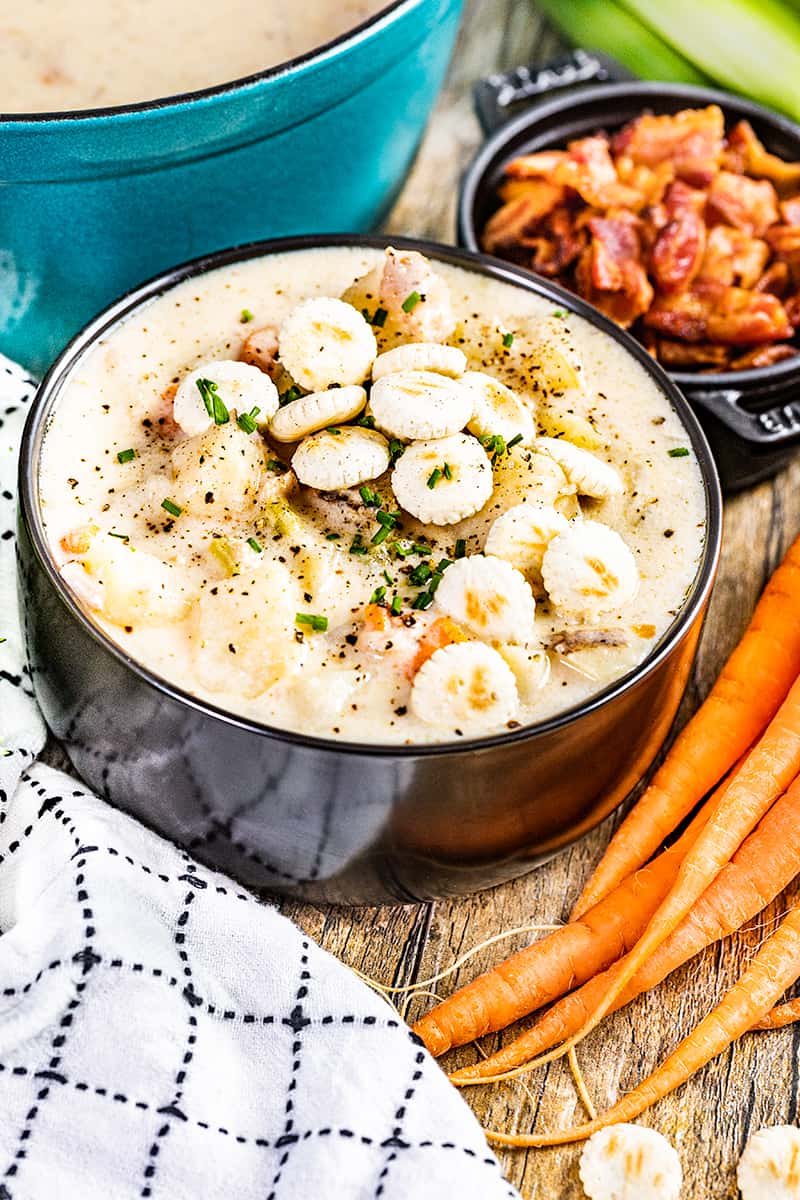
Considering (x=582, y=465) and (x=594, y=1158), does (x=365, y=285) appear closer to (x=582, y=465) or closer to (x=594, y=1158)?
(x=582, y=465)

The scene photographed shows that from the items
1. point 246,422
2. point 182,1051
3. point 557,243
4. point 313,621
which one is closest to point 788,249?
point 557,243

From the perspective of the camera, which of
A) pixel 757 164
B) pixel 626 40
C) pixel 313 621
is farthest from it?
pixel 626 40

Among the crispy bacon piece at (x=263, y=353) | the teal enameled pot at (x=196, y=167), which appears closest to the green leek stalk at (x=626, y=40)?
the teal enameled pot at (x=196, y=167)

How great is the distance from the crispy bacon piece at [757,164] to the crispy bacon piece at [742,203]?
3.6 inches

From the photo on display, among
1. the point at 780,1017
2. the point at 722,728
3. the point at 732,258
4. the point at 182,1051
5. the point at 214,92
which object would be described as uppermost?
the point at 214,92

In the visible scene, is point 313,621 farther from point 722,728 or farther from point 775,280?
point 775,280

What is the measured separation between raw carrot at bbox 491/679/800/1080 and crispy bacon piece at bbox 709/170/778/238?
111 cm

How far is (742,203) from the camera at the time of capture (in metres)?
3.04

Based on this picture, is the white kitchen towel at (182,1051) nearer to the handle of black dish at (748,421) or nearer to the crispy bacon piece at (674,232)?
the handle of black dish at (748,421)

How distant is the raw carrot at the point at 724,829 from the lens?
209cm

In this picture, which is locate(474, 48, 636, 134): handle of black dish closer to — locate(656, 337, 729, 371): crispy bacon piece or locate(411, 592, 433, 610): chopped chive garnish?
locate(656, 337, 729, 371): crispy bacon piece

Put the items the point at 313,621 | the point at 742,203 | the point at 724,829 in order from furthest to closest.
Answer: the point at 742,203, the point at 724,829, the point at 313,621

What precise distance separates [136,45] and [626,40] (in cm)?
134

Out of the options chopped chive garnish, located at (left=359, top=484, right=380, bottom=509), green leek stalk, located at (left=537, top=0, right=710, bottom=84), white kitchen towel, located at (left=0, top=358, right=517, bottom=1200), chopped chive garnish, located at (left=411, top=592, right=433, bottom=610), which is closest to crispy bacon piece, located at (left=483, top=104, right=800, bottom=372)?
green leek stalk, located at (left=537, top=0, right=710, bottom=84)
